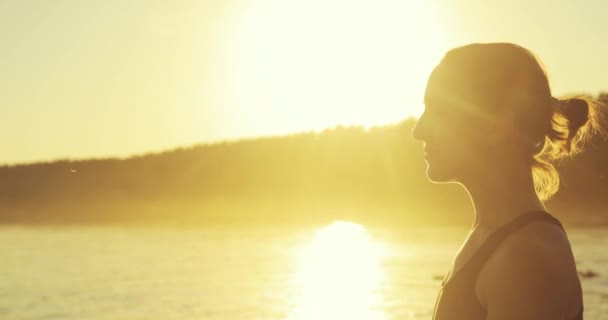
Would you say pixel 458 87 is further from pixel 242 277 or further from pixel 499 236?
pixel 242 277

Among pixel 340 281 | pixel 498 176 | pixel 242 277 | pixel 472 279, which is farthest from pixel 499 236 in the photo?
pixel 340 281

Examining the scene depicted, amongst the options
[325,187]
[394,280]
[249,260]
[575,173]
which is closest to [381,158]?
[325,187]

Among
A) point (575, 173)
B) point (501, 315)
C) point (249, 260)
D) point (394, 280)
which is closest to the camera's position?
point (501, 315)

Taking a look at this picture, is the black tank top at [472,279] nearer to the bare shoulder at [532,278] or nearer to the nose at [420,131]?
the bare shoulder at [532,278]

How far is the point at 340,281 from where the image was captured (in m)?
77.2

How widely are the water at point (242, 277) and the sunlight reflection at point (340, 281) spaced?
121 mm

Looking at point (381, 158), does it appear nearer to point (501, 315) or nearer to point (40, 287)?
point (40, 287)

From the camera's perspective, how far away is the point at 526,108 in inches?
96.5

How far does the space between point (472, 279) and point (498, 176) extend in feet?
1.19

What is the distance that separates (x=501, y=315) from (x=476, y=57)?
0.76 meters

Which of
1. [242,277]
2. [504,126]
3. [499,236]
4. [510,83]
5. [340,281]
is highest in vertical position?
[510,83]

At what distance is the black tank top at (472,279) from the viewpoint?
2.33m

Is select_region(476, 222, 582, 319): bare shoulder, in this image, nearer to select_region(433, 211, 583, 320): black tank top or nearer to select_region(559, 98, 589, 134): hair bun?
select_region(433, 211, 583, 320): black tank top

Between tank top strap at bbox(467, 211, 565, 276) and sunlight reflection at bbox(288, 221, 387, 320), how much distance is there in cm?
4787
